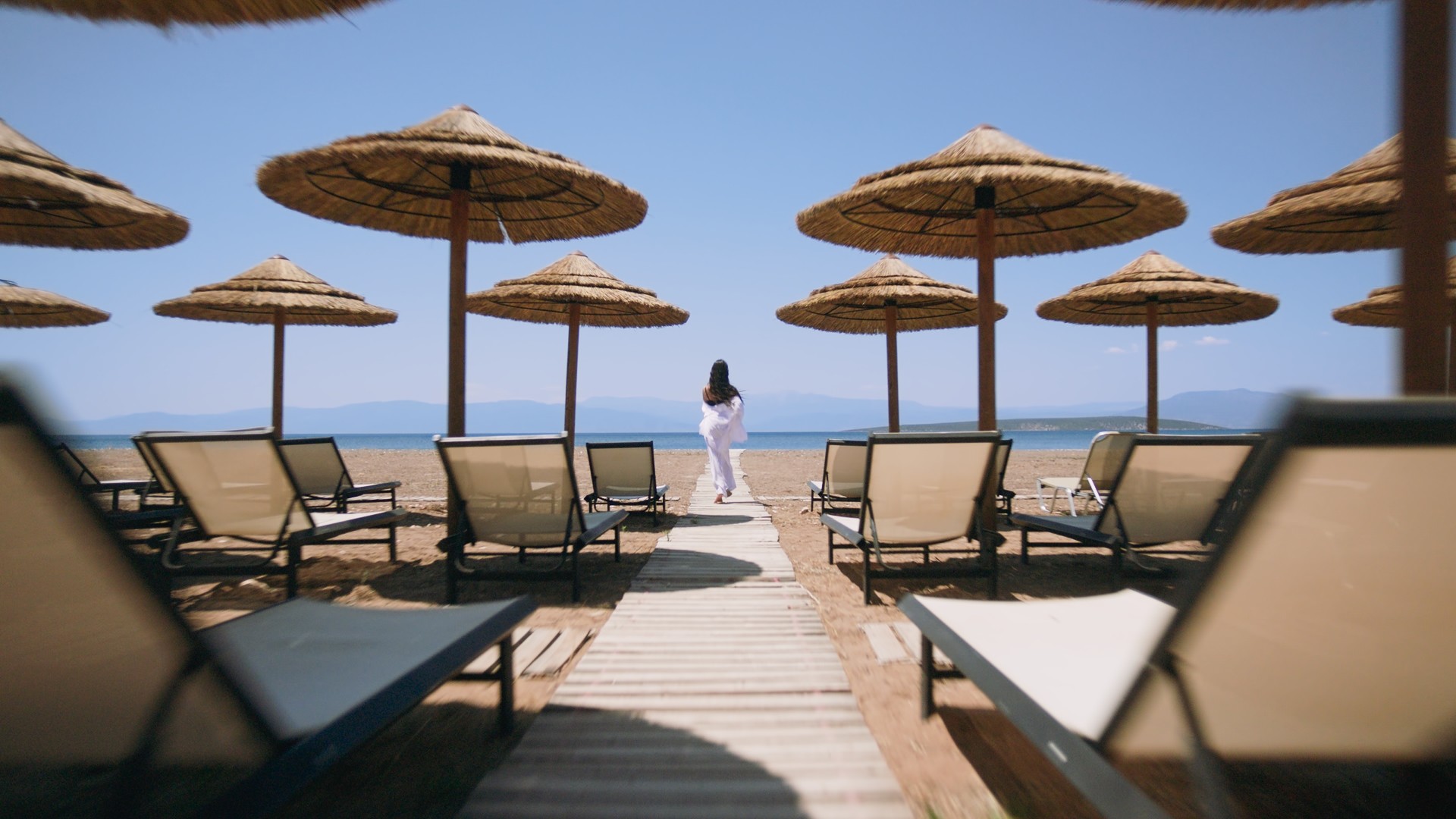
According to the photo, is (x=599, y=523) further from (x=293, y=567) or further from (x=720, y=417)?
(x=720, y=417)

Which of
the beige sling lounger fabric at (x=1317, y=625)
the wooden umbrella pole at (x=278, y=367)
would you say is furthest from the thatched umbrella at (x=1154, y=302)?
the wooden umbrella pole at (x=278, y=367)


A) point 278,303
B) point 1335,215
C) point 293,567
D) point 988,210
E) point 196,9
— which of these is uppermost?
point 196,9

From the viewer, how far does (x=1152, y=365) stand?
8164 mm

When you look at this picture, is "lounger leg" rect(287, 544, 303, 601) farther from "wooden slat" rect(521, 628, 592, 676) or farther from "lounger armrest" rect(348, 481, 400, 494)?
"lounger armrest" rect(348, 481, 400, 494)

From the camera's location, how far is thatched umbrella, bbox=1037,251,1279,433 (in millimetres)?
7121

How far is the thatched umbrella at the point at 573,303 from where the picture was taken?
21.9ft

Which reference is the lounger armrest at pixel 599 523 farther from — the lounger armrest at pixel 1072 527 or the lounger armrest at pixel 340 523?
the lounger armrest at pixel 1072 527

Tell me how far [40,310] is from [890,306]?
10.6m

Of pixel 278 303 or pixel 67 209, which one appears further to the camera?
pixel 278 303

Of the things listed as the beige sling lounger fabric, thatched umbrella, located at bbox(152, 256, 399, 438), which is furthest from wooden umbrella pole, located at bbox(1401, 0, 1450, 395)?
thatched umbrella, located at bbox(152, 256, 399, 438)

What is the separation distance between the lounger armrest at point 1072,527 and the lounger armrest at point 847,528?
1.21 m

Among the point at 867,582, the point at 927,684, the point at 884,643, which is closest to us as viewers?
the point at 927,684

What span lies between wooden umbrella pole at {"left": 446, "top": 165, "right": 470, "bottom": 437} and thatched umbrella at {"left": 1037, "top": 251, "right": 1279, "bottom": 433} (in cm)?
671

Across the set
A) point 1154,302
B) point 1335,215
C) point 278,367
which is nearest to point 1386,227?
point 1335,215
